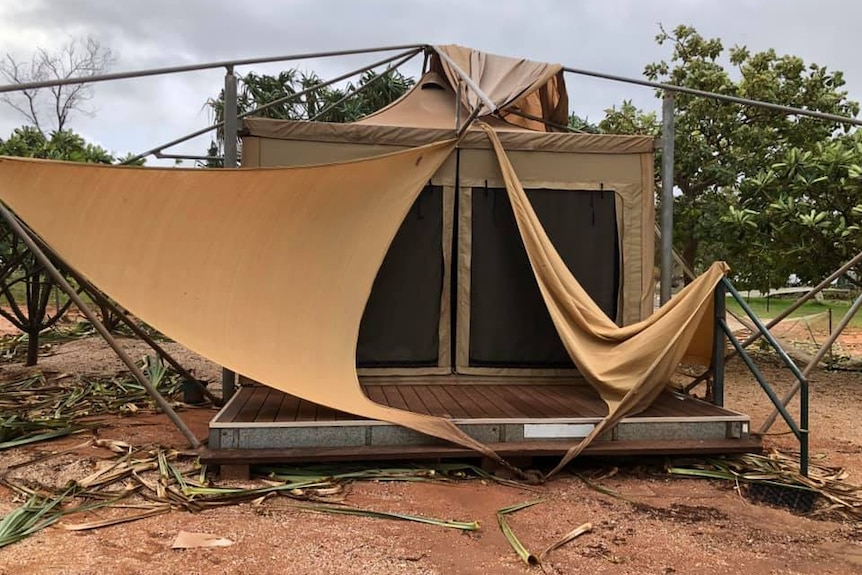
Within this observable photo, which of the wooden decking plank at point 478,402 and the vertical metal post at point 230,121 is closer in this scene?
the wooden decking plank at point 478,402

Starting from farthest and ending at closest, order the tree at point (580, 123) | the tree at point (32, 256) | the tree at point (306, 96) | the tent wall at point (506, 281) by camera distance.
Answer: the tree at point (580, 123), the tree at point (306, 96), the tree at point (32, 256), the tent wall at point (506, 281)

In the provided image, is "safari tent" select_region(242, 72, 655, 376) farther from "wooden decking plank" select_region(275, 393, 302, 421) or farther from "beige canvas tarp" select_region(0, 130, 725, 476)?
"wooden decking plank" select_region(275, 393, 302, 421)

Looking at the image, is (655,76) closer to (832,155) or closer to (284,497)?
(832,155)

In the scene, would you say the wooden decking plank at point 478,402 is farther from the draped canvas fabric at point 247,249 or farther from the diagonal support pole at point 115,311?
the diagonal support pole at point 115,311

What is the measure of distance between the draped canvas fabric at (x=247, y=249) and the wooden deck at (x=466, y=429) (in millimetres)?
150

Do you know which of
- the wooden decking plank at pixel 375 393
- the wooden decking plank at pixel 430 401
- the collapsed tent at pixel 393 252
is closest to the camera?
the collapsed tent at pixel 393 252

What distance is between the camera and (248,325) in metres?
3.32

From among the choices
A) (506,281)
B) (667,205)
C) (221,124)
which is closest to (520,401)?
(506,281)

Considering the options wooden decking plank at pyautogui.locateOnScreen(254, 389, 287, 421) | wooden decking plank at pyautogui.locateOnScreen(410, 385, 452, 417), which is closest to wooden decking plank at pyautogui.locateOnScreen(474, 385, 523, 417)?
wooden decking plank at pyautogui.locateOnScreen(410, 385, 452, 417)

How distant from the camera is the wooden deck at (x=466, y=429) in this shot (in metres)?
3.24

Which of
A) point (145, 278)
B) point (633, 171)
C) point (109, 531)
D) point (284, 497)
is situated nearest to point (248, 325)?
point (145, 278)

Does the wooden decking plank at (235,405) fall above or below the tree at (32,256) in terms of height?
below

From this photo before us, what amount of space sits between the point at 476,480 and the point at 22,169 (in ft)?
8.31

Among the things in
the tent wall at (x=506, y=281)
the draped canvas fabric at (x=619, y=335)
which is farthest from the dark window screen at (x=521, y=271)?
the draped canvas fabric at (x=619, y=335)
